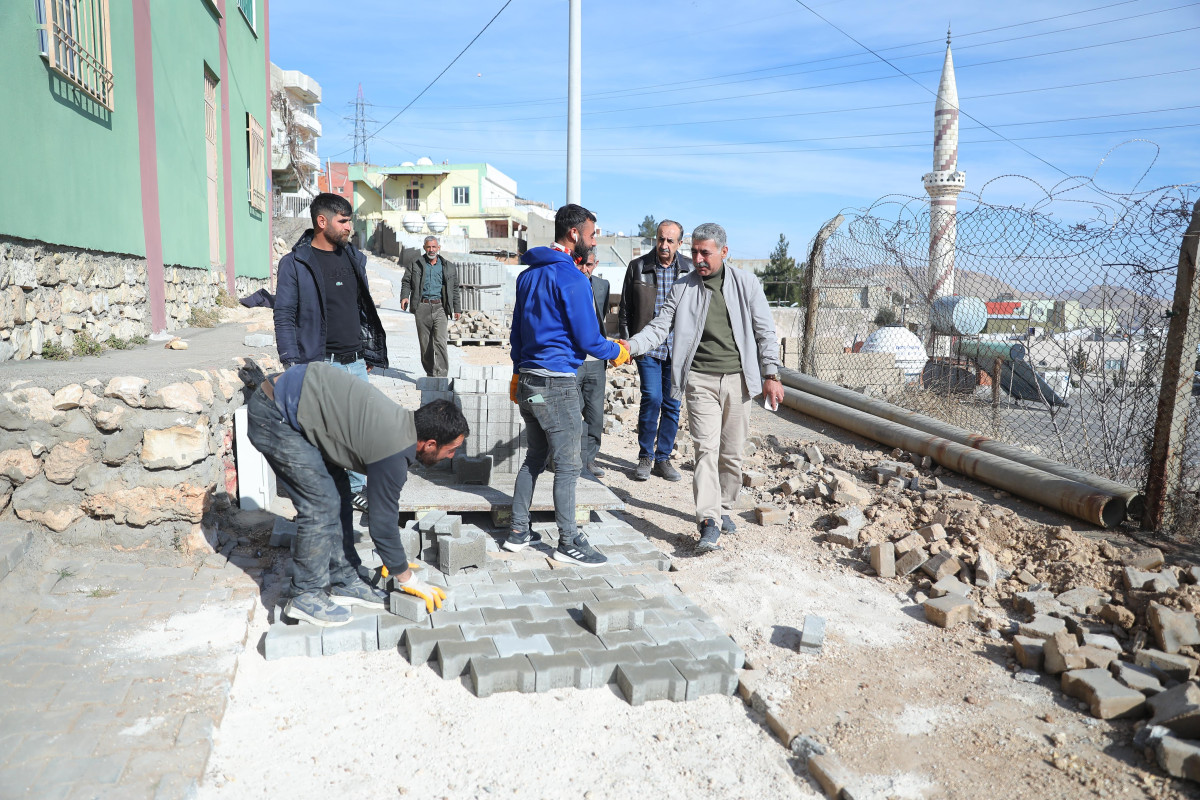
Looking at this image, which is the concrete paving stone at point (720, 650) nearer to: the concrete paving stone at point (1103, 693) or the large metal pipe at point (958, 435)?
the concrete paving stone at point (1103, 693)

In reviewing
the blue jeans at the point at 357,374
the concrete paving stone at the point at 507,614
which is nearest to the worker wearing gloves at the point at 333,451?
the concrete paving stone at the point at 507,614

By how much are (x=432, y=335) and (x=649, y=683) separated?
22.0 feet

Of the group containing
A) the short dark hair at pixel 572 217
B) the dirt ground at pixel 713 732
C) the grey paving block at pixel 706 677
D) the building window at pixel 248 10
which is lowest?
the dirt ground at pixel 713 732

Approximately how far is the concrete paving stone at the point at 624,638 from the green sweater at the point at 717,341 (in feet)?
6.18

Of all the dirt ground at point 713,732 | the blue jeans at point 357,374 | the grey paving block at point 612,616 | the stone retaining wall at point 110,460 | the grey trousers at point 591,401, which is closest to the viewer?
the dirt ground at point 713,732

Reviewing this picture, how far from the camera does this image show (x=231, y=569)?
4.26m

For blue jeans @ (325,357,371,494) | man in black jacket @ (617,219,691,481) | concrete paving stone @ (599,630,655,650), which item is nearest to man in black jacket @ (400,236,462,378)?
man in black jacket @ (617,219,691,481)

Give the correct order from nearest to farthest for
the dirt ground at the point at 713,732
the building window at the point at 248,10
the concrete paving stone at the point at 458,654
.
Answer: the dirt ground at the point at 713,732, the concrete paving stone at the point at 458,654, the building window at the point at 248,10

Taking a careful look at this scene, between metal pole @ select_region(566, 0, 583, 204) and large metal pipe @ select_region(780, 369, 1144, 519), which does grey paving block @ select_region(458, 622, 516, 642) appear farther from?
metal pole @ select_region(566, 0, 583, 204)

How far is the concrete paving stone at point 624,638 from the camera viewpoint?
3461 millimetres

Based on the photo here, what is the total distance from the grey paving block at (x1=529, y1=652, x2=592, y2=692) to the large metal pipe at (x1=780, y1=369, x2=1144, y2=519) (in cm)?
372

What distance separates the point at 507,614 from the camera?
369 cm

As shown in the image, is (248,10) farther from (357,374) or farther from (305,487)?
(305,487)

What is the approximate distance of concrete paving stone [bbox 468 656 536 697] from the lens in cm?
313
